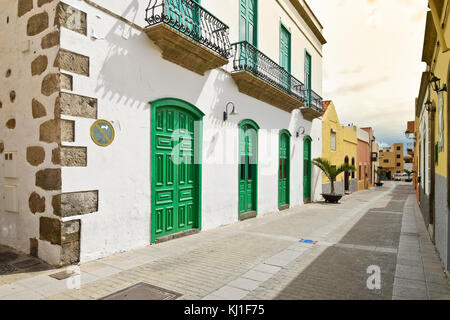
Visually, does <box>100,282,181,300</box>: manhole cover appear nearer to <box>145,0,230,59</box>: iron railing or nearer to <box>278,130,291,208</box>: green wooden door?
<box>145,0,230,59</box>: iron railing

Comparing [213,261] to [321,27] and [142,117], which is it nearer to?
[142,117]

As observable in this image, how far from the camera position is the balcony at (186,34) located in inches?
222

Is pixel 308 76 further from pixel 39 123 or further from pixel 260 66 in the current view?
pixel 39 123

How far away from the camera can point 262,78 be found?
969cm

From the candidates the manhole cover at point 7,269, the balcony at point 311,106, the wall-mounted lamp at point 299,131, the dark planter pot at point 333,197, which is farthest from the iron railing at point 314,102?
the manhole cover at point 7,269

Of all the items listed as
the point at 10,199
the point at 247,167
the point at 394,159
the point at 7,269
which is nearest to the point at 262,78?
the point at 247,167

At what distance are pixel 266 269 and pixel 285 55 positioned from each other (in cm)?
1018

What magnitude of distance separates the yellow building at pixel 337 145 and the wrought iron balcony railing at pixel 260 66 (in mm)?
6460

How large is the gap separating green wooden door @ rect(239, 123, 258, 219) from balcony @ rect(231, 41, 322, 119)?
4.14 ft

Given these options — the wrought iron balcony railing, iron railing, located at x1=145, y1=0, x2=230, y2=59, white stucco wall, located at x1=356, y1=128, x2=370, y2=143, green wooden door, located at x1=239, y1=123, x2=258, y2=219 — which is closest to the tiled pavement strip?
green wooden door, located at x1=239, y1=123, x2=258, y2=219

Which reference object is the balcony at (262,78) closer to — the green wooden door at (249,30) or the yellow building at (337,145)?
the green wooden door at (249,30)

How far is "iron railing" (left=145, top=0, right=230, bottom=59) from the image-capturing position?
571 centimetres
